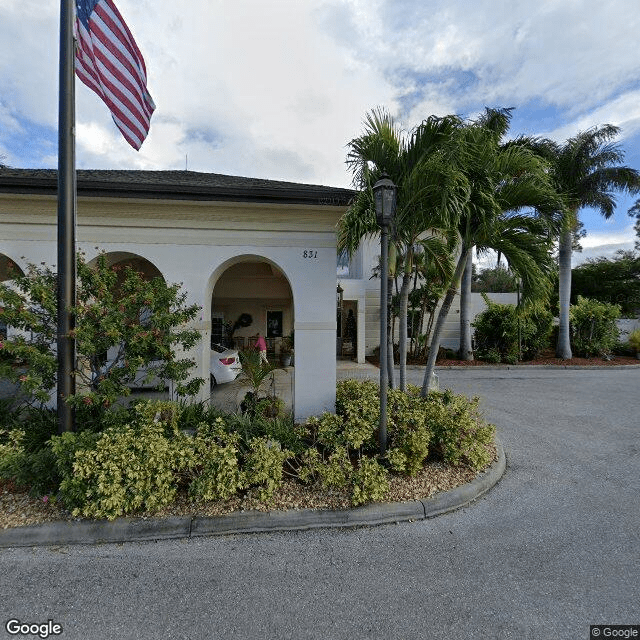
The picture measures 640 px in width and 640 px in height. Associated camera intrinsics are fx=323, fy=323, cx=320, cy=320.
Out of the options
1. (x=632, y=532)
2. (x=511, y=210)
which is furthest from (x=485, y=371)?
(x=632, y=532)

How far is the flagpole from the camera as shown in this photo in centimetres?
344

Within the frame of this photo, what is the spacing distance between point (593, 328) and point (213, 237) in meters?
16.9

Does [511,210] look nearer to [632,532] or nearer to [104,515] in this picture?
[632,532]

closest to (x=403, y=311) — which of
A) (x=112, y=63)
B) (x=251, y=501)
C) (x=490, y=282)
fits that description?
(x=251, y=501)

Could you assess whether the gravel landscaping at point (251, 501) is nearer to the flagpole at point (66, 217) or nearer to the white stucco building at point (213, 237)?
the flagpole at point (66, 217)

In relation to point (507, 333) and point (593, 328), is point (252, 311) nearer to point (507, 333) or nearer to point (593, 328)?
point (507, 333)

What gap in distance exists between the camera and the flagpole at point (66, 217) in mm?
3443

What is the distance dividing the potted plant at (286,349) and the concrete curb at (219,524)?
9.44 metres

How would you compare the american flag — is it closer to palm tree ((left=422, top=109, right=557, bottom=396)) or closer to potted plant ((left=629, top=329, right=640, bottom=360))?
palm tree ((left=422, top=109, right=557, bottom=396))

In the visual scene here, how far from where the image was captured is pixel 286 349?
13367 mm

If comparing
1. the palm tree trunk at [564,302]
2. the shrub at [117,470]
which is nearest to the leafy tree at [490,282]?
the palm tree trunk at [564,302]

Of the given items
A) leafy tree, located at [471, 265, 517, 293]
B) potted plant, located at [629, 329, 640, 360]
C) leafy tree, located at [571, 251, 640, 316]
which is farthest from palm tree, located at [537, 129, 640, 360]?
leafy tree, located at [471, 265, 517, 293]

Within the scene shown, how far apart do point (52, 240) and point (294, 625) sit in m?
5.81

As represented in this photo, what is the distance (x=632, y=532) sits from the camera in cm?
318
